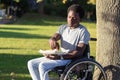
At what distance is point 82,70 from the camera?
7.64 metres

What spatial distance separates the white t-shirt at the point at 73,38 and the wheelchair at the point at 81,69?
0.17 m

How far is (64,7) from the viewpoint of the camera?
56.9 m

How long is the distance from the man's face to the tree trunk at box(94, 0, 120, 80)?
23.8 inches

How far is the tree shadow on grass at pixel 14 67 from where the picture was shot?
10.9 m

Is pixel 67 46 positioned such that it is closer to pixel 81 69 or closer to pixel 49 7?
pixel 81 69

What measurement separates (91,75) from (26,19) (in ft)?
147

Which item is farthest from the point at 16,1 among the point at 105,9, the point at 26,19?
the point at 105,9

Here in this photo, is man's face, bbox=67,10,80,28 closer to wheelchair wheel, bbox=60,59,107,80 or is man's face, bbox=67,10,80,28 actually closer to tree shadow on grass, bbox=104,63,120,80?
wheelchair wheel, bbox=60,59,107,80

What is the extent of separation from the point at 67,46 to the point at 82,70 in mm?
482

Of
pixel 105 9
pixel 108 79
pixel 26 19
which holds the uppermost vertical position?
pixel 105 9

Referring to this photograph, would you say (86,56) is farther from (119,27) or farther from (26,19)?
(26,19)

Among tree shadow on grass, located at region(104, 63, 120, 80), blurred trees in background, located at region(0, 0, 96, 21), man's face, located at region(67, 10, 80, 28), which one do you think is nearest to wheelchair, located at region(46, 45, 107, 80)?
tree shadow on grass, located at region(104, 63, 120, 80)

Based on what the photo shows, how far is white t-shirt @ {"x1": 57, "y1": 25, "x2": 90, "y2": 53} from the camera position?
779 centimetres

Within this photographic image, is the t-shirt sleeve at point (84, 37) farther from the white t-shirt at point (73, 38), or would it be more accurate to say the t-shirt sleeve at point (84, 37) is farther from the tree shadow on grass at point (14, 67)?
the tree shadow on grass at point (14, 67)
